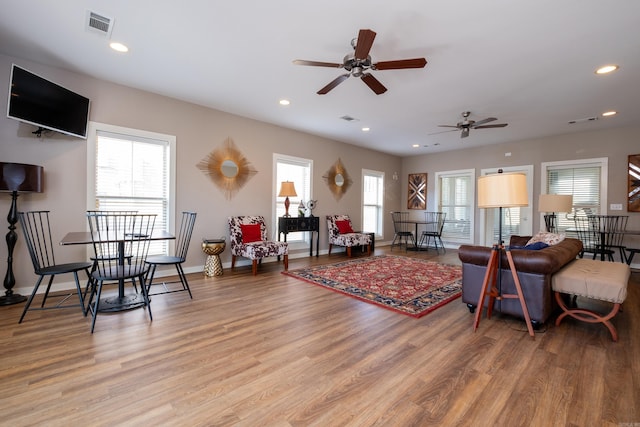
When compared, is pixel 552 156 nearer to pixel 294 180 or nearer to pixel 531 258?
pixel 531 258

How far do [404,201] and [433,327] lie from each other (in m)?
6.38

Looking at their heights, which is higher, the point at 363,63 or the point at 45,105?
the point at 363,63

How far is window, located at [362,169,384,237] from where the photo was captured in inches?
293

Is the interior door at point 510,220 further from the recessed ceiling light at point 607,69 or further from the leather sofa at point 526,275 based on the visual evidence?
the leather sofa at point 526,275

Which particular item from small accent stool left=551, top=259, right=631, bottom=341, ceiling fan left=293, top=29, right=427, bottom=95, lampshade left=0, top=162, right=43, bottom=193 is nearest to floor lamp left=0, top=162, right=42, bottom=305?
lampshade left=0, top=162, right=43, bottom=193

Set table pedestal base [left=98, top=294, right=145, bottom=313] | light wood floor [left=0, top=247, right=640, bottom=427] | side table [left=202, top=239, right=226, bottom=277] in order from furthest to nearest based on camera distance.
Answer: side table [left=202, top=239, right=226, bottom=277] < table pedestal base [left=98, top=294, right=145, bottom=313] < light wood floor [left=0, top=247, right=640, bottom=427]

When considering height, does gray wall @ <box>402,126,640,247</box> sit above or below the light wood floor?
above

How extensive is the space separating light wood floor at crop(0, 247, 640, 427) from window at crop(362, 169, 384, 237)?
4.83 metres

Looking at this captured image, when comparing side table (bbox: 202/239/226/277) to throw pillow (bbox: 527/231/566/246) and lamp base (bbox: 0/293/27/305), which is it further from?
throw pillow (bbox: 527/231/566/246)

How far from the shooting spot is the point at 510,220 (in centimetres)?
670

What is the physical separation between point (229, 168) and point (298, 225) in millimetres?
1699

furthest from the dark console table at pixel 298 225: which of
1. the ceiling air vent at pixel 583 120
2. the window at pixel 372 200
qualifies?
the ceiling air vent at pixel 583 120

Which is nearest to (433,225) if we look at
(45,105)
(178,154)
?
(178,154)

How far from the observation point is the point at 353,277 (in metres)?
4.18
